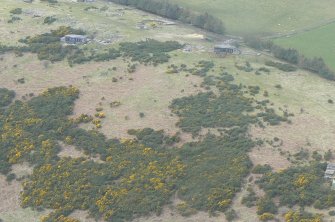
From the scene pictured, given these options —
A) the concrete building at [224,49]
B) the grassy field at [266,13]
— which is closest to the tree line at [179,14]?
the grassy field at [266,13]

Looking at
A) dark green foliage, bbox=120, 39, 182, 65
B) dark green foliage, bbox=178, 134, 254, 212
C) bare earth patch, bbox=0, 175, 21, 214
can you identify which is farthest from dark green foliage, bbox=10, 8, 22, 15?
dark green foliage, bbox=178, 134, 254, 212

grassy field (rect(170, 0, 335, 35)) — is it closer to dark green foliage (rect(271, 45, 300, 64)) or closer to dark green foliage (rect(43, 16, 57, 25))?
dark green foliage (rect(271, 45, 300, 64))

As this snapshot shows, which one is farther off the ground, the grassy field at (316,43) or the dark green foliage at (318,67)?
the grassy field at (316,43)

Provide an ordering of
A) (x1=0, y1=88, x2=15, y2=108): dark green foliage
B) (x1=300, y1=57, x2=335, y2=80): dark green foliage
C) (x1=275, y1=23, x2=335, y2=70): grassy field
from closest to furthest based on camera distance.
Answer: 1. (x1=0, y1=88, x2=15, y2=108): dark green foliage
2. (x1=300, y1=57, x2=335, y2=80): dark green foliage
3. (x1=275, y1=23, x2=335, y2=70): grassy field

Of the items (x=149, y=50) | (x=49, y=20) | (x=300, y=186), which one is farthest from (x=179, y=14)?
(x=300, y=186)

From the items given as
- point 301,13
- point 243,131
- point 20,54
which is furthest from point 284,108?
point 301,13

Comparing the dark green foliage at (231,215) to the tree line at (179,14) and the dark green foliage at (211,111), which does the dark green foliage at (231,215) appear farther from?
the tree line at (179,14)

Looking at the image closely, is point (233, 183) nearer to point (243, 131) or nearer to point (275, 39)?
point (243, 131)
